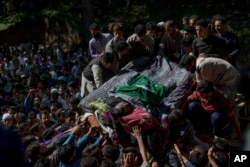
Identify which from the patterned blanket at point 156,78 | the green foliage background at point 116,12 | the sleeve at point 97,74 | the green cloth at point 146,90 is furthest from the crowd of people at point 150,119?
the green foliage background at point 116,12

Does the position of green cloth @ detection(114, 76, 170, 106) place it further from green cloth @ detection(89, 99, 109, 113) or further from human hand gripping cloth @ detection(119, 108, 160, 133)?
human hand gripping cloth @ detection(119, 108, 160, 133)

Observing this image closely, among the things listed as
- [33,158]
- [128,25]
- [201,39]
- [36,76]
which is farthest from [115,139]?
[128,25]

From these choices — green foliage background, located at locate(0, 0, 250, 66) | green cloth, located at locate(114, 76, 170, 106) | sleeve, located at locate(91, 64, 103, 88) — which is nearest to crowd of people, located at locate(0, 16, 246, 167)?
sleeve, located at locate(91, 64, 103, 88)

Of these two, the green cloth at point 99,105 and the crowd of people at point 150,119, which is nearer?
the crowd of people at point 150,119

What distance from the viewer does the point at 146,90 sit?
600 centimetres

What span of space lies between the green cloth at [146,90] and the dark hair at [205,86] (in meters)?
0.59

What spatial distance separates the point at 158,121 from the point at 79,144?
0.95m

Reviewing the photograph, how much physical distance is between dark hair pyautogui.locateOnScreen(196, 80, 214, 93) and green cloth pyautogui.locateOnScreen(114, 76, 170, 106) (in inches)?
23.2

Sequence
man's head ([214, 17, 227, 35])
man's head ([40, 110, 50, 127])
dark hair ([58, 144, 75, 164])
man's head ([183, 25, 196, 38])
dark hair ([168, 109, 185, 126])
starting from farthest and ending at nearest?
man's head ([40, 110, 50, 127]) < man's head ([214, 17, 227, 35]) < man's head ([183, 25, 196, 38]) < dark hair ([168, 109, 185, 126]) < dark hair ([58, 144, 75, 164])

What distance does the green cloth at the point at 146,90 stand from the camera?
594cm

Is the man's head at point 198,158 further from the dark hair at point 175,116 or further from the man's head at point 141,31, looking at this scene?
the man's head at point 141,31

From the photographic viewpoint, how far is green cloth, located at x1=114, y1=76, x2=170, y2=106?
234 inches

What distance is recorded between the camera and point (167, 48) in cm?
721

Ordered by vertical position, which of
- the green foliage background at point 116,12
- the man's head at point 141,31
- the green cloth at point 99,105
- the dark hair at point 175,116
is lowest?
the green foliage background at point 116,12
